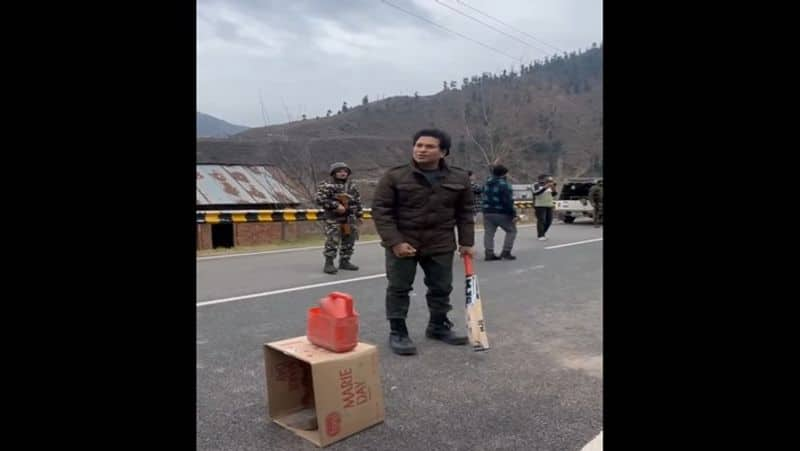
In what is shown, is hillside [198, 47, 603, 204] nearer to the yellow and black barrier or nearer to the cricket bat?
the yellow and black barrier

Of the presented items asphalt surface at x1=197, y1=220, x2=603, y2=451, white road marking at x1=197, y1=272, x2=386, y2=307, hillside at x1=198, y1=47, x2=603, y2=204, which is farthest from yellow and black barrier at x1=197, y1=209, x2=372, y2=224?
hillside at x1=198, y1=47, x2=603, y2=204

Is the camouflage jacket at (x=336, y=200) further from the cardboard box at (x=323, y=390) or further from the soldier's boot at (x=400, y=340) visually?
the cardboard box at (x=323, y=390)

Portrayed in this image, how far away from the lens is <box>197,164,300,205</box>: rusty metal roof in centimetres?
1570

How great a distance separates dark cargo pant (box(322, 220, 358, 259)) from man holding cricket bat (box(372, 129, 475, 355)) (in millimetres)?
4597

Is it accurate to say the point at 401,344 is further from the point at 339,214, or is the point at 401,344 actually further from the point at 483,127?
the point at 483,127

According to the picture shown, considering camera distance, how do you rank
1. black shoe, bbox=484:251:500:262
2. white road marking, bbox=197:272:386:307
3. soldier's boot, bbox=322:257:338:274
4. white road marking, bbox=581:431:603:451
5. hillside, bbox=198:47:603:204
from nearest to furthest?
white road marking, bbox=581:431:603:451, white road marking, bbox=197:272:386:307, soldier's boot, bbox=322:257:338:274, black shoe, bbox=484:251:500:262, hillside, bbox=198:47:603:204

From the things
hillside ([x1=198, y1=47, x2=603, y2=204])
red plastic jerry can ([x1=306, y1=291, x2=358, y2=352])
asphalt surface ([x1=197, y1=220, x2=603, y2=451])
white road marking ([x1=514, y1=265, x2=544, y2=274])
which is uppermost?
hillside ([x1=198, y1=47, x2=603, y2=204])

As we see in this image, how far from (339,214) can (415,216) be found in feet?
15.4

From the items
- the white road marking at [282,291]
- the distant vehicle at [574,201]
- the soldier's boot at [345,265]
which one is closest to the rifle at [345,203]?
the soldier's boot at [345,265]

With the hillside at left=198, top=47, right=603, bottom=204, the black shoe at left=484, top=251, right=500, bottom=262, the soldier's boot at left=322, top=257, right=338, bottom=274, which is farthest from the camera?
the hillside at left=198, top=47, right=603, bottom=204

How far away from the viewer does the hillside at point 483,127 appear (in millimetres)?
48781
